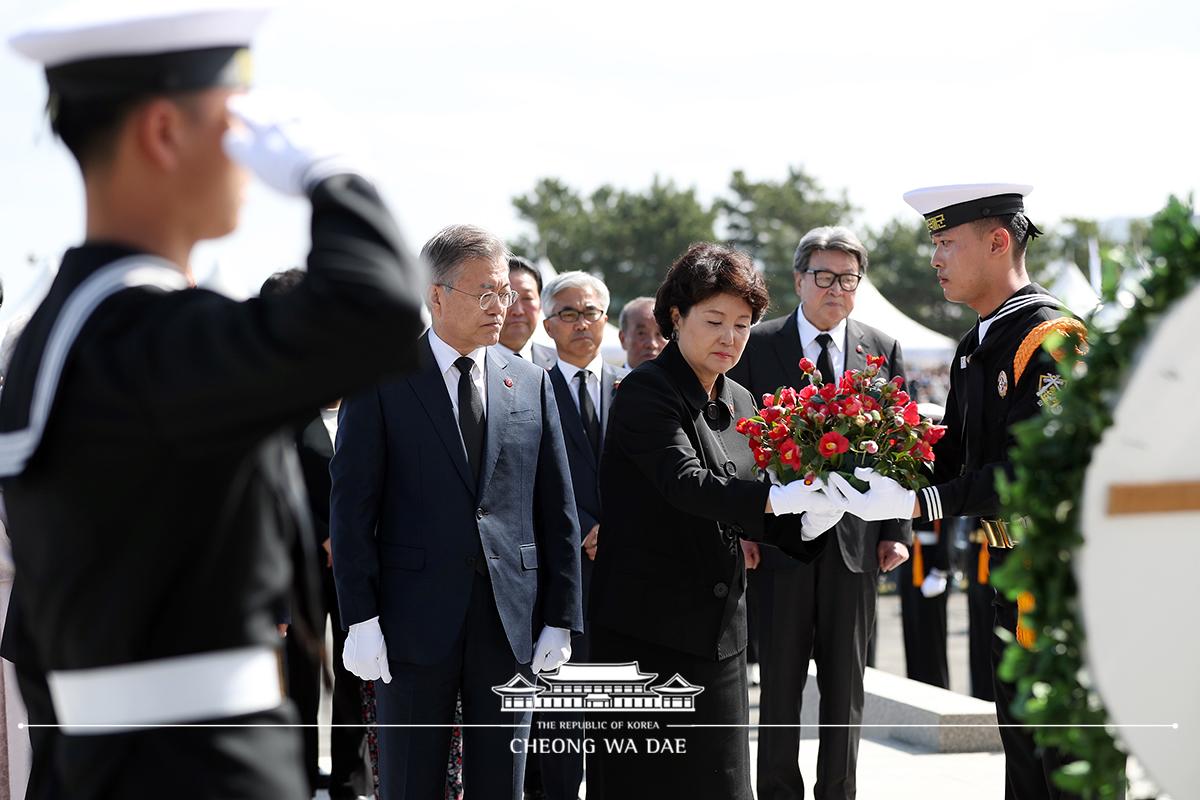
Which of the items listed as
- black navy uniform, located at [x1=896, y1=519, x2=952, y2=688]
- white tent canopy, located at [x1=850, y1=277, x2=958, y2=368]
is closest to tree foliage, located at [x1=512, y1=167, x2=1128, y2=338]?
white tent canopy, located at [x1=850, y1=277, x2=958, y2=368]

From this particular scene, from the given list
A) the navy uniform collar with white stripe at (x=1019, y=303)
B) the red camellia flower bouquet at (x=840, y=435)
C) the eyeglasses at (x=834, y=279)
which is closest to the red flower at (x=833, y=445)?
the red camellia flower bouquet at (x=840, y=435)

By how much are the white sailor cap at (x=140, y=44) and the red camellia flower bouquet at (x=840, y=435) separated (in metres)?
2.92

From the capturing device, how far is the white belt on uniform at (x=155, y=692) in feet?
6.02

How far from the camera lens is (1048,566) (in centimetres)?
224

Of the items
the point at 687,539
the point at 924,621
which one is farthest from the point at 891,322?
the point at 687,539

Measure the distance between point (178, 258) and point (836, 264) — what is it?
4.71 metres

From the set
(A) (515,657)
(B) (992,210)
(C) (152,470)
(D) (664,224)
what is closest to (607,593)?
(A) (515,657)

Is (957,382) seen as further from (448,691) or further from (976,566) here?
(976,566)

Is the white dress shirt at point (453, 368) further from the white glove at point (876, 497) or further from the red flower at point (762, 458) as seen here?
the white glove at point (876, 497)

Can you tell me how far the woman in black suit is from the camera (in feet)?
13.9

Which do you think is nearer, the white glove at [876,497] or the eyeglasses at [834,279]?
the white glove at [876,497]

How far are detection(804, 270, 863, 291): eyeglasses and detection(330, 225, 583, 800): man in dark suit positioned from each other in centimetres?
223

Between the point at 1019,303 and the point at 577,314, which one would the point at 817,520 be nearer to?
the point at 1019,303

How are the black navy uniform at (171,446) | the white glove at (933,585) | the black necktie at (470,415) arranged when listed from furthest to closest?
the white glove at (933,585) → the black necktie at (470,415) → the black navy uniform at (171,446)
